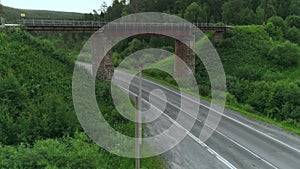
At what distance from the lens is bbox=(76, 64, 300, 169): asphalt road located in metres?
16.7

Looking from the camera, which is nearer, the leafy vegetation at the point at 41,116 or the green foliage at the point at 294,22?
the leafy vegetation at the point at 41,116

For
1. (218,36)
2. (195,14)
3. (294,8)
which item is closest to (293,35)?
(218,36)

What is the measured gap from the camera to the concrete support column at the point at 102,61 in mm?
37459

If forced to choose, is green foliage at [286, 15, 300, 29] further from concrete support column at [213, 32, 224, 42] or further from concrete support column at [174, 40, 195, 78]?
concrete support column at [174, 40, 195, 78]

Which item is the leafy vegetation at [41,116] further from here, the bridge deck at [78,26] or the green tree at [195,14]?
the green tree at [195,14]

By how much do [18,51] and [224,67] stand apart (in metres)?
28.5

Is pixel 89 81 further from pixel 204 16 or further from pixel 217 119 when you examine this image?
pixel 204 16

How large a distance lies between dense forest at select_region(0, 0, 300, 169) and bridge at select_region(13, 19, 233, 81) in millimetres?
1860

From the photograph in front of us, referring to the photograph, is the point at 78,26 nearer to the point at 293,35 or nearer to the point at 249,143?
the point at 249,143

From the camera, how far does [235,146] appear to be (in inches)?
747

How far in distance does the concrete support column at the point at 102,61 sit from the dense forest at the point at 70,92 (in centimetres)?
370

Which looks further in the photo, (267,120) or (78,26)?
(78,26)

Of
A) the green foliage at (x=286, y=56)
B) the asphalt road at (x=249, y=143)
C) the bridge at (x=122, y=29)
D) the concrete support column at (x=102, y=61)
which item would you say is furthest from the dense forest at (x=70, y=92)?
the concrete support column at (x=102, y=61)

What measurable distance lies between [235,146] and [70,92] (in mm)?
13840
